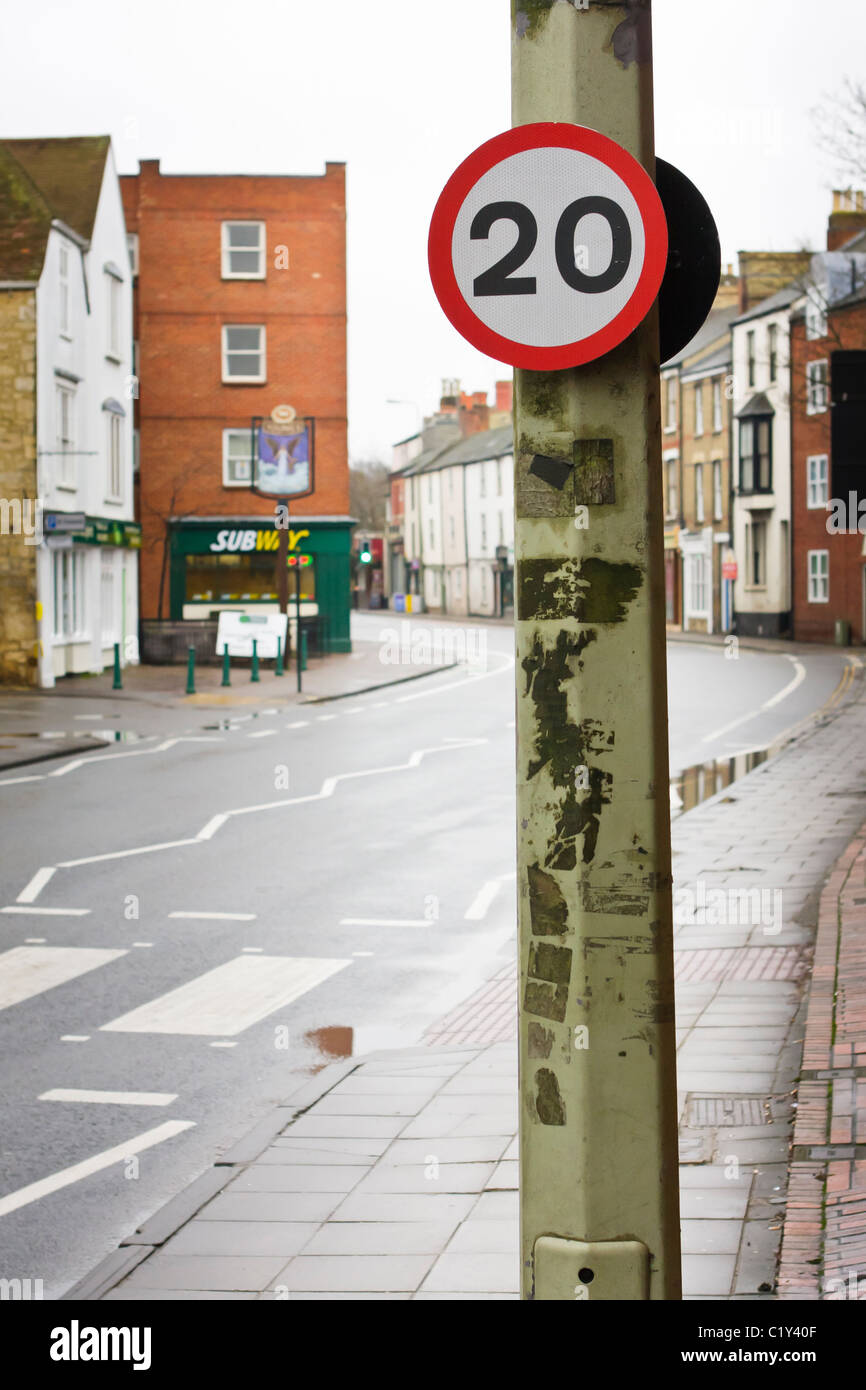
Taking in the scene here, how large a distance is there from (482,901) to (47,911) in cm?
288

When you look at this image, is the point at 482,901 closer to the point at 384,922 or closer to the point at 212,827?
the point at 384,922

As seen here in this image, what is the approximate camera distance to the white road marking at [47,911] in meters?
10.3

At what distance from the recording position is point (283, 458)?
4216 cm

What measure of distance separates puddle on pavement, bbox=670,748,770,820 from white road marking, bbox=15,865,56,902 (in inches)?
220

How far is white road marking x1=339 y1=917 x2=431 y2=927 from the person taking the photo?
1008cm

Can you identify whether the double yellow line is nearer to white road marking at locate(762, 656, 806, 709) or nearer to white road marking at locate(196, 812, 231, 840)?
white road marking at locate(762, 656, 806, 709)

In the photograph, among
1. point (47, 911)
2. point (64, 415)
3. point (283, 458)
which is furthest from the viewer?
point (283, 458)

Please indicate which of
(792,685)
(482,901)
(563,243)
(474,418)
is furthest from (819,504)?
(474,418)

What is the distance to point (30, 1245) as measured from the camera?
5102 millimetres

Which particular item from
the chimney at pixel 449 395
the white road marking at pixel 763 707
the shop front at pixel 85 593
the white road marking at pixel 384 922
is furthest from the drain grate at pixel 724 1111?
the chimney at pixel 449 395

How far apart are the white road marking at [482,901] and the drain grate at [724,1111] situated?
433 cm

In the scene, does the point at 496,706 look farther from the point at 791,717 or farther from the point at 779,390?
the point at 779,390
